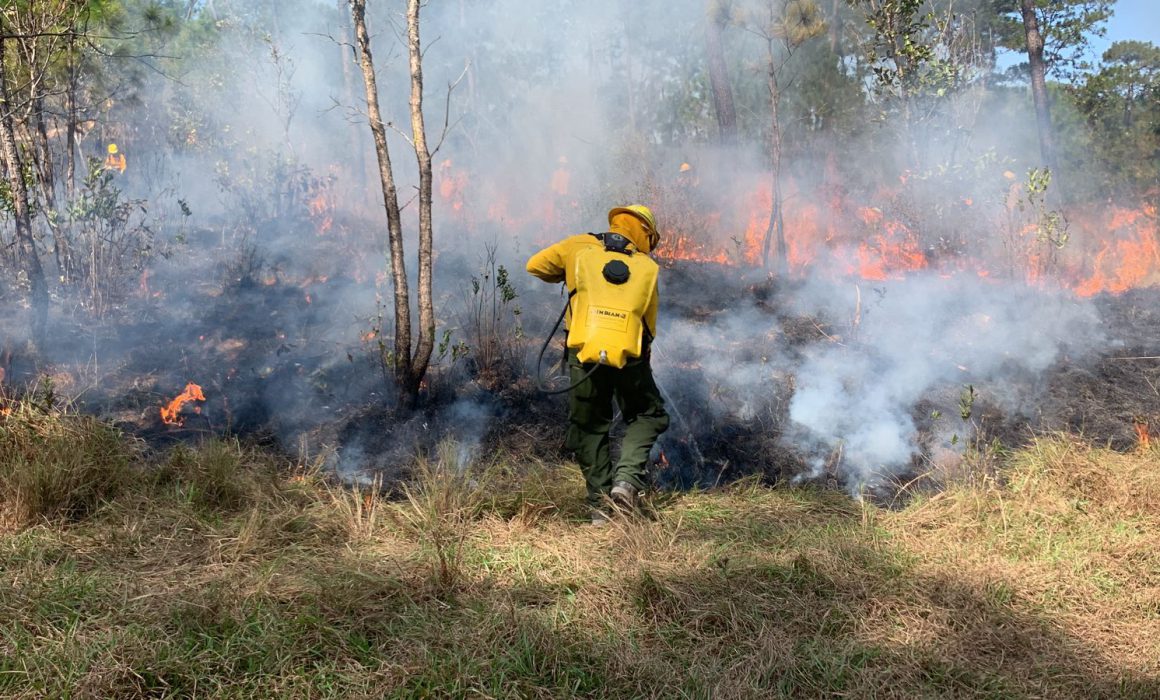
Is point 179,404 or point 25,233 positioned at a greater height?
point 25,233

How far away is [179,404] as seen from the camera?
6277 mm

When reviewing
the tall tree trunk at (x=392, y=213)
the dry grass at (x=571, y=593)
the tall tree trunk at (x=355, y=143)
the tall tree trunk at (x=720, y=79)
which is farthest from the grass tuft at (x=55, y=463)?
the tall tree trunk at (x=720, y=79)

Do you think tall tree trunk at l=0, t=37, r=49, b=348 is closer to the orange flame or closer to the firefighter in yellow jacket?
the orange flame

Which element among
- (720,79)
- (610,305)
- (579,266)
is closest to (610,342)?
(610,305)

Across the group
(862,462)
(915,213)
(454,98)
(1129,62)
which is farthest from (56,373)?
(1129,62)

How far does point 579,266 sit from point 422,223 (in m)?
2.16

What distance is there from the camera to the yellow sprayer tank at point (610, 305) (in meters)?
4.25

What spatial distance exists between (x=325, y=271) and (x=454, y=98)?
1540cm

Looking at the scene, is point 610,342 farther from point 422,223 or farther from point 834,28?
point 834,28

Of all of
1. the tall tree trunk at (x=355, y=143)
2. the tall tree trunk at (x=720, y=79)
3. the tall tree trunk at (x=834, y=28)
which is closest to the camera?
the tall tree trunk at (x=720, y=79)

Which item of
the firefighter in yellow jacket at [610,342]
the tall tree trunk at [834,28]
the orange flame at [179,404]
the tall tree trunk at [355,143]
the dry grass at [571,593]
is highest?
the tall tree trunk at [834,28]

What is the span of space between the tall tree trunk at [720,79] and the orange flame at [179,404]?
8343 mm

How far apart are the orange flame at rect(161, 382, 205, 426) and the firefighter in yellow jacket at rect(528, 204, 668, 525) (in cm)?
337

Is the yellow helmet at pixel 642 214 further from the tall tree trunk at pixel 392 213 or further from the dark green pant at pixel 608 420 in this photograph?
the tall tree trunk at pixel 392 213
